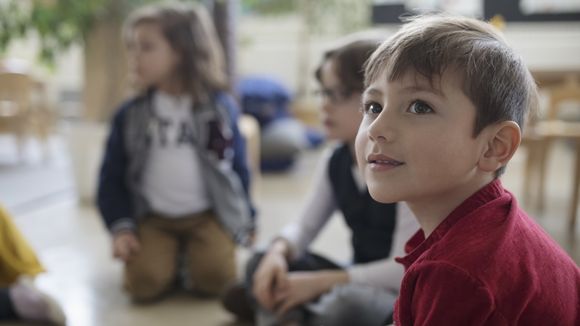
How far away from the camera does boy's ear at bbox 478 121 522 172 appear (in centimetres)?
66

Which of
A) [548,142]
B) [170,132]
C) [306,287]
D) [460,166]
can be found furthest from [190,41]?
[548,142]

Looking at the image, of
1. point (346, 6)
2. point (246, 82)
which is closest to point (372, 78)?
point (246, 82)

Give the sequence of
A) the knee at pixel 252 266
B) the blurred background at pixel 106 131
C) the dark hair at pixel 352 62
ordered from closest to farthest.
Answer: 1. the dark hair at pixel 352 62
2. the knee at pixel 252 266
3. the blurred background at pixel 106 131

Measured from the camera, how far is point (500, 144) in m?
0.67

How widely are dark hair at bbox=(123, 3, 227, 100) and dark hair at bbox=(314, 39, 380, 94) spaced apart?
619 mm

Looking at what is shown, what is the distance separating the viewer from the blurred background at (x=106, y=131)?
1.80 metres

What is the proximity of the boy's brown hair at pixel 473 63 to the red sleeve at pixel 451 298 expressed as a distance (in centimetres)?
15

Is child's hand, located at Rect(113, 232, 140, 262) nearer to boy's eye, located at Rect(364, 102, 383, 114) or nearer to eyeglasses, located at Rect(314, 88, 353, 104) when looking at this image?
eyeglasses, located at Rect(314, 88, 353, 104)

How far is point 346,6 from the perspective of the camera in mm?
5082

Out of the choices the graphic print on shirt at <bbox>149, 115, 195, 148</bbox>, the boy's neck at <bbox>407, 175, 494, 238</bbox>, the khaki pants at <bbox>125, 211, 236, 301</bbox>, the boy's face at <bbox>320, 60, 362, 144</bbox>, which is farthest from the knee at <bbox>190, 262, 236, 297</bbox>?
the boy's neck at <bbox>407, 175, 494, 238</bbox>

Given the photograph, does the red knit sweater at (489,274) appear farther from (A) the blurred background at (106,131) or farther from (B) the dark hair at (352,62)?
(B) the dark hair at (352,62)

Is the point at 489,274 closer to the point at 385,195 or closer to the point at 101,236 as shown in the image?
the point at 385,195

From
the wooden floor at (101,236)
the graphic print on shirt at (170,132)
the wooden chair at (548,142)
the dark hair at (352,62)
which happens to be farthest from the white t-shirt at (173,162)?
the wooden chair at (548,142)

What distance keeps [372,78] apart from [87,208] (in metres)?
2.13
